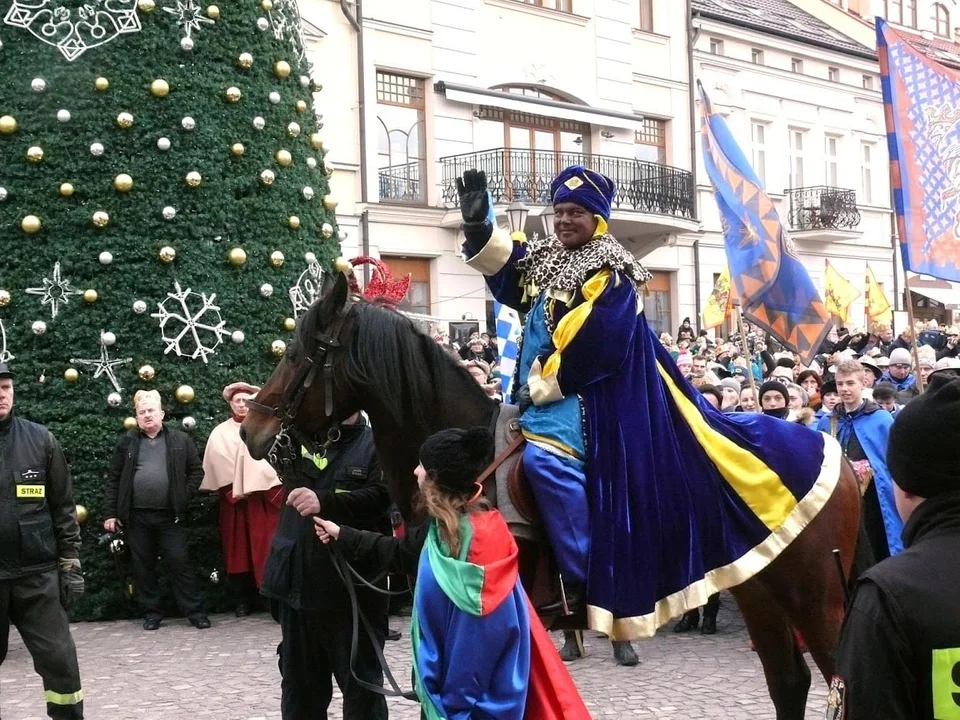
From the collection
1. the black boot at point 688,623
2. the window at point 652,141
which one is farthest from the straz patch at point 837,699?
the window at point 652,141

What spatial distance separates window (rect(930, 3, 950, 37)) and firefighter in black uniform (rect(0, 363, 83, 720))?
3621 centimetres

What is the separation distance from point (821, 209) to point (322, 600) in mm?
26302

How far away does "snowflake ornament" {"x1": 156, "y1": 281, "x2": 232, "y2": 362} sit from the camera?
28.9ft

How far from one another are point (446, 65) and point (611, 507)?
18554mm

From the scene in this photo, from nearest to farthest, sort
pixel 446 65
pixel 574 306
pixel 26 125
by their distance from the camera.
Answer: pixel 574 306 → pixel 26 125 → pixel 446 65

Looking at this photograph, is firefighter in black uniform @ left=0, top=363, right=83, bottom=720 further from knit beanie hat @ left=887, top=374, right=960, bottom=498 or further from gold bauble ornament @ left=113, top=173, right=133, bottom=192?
knit beanie hat @ left=887, top=374, right=960, bottom=498

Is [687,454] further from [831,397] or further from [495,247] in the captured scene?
[831,397]

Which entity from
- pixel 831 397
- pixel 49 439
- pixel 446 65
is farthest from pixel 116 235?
pixel 446 65

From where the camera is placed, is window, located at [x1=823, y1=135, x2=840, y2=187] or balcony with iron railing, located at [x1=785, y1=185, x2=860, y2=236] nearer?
balcony with iron railing, located at [x1=785, y1=185, x2=860, y2=236]

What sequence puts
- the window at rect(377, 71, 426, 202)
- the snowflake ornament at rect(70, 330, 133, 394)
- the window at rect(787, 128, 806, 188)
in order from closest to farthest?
1. the snowflake ornament at rect(70, 330, 133, 394)
2. the window at rect(377, 71, 426, 202)
3. the window at rect(787, 128, 806, 188)

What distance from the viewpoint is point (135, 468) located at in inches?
343

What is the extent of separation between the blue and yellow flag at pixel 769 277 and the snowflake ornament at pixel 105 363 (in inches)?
204

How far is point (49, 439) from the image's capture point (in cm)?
600

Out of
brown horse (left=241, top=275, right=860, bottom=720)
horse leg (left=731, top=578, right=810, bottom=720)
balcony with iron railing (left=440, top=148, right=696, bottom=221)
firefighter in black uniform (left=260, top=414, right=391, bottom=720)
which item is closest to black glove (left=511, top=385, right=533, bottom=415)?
brown horse (left=241, top=275, right=860, bottom=720)
